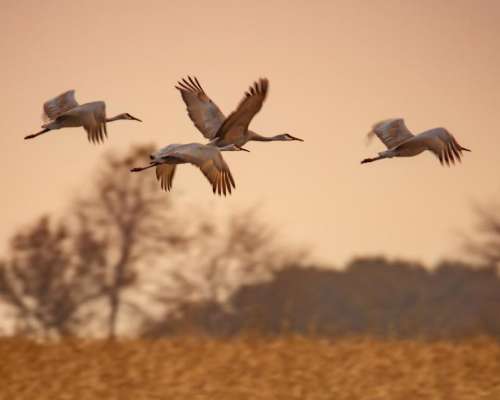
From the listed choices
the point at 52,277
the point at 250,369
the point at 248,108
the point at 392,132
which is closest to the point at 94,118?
the point at 248,108

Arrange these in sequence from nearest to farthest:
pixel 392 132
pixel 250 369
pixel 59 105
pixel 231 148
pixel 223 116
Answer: pixel 231 148
pixel 392 132
pixel 59 105
pixel 223 116
pixel 250 369

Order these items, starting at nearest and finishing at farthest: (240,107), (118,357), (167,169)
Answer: (240,107) < (167,169) < (118,357)

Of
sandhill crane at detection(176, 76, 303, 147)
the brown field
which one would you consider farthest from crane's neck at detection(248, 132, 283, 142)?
the brown field

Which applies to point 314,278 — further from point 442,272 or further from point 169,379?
point 169,379

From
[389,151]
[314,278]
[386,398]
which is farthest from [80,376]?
[314,278]

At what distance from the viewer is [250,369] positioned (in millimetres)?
13688

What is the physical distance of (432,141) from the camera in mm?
8258

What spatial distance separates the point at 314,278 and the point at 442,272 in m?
6.65

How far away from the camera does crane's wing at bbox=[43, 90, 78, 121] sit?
9277 mm

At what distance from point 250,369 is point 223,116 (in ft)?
12.8

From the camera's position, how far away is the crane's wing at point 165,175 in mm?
9023

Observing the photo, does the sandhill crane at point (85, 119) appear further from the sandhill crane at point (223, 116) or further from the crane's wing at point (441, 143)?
the crane's wing at point (441, 143)

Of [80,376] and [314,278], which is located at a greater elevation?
[314,278]

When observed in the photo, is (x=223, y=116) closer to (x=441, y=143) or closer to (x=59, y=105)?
(x=59, y=105)
